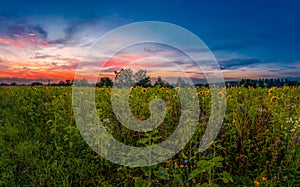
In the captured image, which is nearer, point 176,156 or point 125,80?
point 176,156

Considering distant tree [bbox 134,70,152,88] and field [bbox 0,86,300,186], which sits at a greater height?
distant tree [bbox 134,70,152,88]

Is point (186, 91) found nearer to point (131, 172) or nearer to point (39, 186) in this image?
point (131, 172)

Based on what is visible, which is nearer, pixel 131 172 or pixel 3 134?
pixel 131 172

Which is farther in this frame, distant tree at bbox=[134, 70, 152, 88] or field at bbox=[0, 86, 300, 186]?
distant tree at bbox=[134, 70, 152, 88]

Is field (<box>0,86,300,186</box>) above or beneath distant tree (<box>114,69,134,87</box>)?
beneath

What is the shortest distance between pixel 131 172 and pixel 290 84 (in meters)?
6.50

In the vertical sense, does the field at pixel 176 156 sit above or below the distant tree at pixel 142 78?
below

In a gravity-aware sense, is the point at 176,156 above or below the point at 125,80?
below

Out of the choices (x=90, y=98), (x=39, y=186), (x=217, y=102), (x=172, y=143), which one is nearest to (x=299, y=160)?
(x=172, y=143)

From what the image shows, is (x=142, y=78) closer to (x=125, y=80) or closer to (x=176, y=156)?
(x=125, y=80)

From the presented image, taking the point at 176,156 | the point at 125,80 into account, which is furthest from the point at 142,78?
the point at 176,156

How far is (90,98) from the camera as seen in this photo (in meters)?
6.19

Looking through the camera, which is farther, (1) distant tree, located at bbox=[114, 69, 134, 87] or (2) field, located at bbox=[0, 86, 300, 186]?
(1) distant tree, located at bbox=[114, 69, 134, 87]

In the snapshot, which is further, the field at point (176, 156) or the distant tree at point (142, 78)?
the distant tree at point (142, 78)
